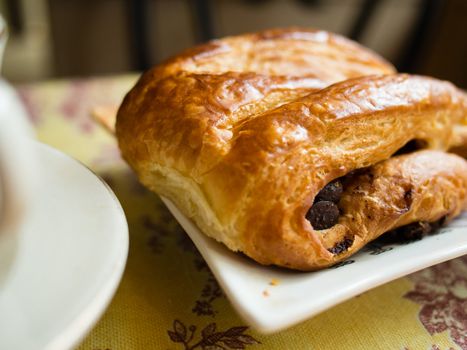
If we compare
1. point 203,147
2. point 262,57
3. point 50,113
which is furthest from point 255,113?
point 50,113

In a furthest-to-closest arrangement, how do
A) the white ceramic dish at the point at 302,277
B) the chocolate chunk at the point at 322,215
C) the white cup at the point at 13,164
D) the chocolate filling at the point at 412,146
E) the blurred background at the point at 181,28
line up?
the blurred background at the point at 181,28, the chocolate filling at the point at 412,146, the chocolate chunk at the point at 322,215, the white ceramic dish at the point at 302,277, the white cup at the point at 13,164

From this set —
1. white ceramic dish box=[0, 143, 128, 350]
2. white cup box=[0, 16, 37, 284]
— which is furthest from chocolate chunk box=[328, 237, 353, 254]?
white cup box=[0, 16, 37, 284]

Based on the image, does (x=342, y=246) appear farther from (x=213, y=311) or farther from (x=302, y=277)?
(x=213, y=311)

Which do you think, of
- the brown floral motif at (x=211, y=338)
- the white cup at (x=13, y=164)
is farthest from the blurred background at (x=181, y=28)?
the white cup at (x=13, y=164)

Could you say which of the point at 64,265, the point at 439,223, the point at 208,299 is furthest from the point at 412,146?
the point at 64,265

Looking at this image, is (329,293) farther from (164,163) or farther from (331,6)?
(331,6)

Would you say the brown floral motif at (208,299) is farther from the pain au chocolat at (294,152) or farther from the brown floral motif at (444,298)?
the brown floral motif at (444,298)
